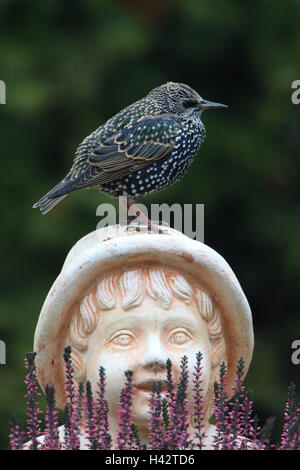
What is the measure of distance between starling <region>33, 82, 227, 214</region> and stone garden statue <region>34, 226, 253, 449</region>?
0.25 metres

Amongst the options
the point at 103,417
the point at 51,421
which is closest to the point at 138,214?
the point at 103,417

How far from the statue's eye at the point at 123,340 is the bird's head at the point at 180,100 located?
86 cm

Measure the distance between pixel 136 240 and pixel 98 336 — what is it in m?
0.33

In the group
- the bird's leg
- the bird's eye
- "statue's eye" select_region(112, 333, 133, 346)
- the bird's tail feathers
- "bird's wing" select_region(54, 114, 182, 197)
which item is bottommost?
"statue's eye" select_region(112, 333, 133, 346)

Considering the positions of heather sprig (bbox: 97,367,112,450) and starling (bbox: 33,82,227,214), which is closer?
heather sprig (bbox: 97,367,112,450)

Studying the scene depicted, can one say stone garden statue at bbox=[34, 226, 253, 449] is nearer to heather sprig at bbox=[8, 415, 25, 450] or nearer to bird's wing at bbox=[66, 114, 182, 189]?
bird's wing at bbox=[66, 114, 182, 189]

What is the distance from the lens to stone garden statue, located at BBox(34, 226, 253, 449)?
10.7 feet

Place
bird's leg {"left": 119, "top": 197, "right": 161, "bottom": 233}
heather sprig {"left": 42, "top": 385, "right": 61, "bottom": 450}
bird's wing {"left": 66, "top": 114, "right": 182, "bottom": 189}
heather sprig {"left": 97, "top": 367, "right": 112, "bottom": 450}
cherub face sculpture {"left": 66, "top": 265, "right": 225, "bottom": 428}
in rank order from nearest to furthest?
heather sprig {"left": 42, "top": 385, "right": 61, "bottom": 450} → heather sprig {"left": 97, "top": 367, "right": 112, "bottom": 450} → cherub face sculpture {"left": 66, "top": 265, "right": 225, "bottom": 428} → bird's leg {"left": 119, "top": 197, "right": 161, "bottom": 233} → bird's wing {"left": 66, "top": 114, "right": 182, "bottom": 189}

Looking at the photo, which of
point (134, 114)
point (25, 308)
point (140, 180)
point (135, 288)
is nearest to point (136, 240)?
point (135, 288)

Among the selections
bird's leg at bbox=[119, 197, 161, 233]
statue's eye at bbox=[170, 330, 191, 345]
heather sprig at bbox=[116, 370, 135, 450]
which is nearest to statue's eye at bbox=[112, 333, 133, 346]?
statue's eye at bbox=[170, 330, 191, 345]

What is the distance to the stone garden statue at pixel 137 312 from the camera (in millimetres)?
3275

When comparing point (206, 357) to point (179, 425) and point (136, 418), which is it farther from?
point (179, 425)

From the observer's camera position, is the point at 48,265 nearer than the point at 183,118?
No

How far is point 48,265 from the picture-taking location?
20.9ft
